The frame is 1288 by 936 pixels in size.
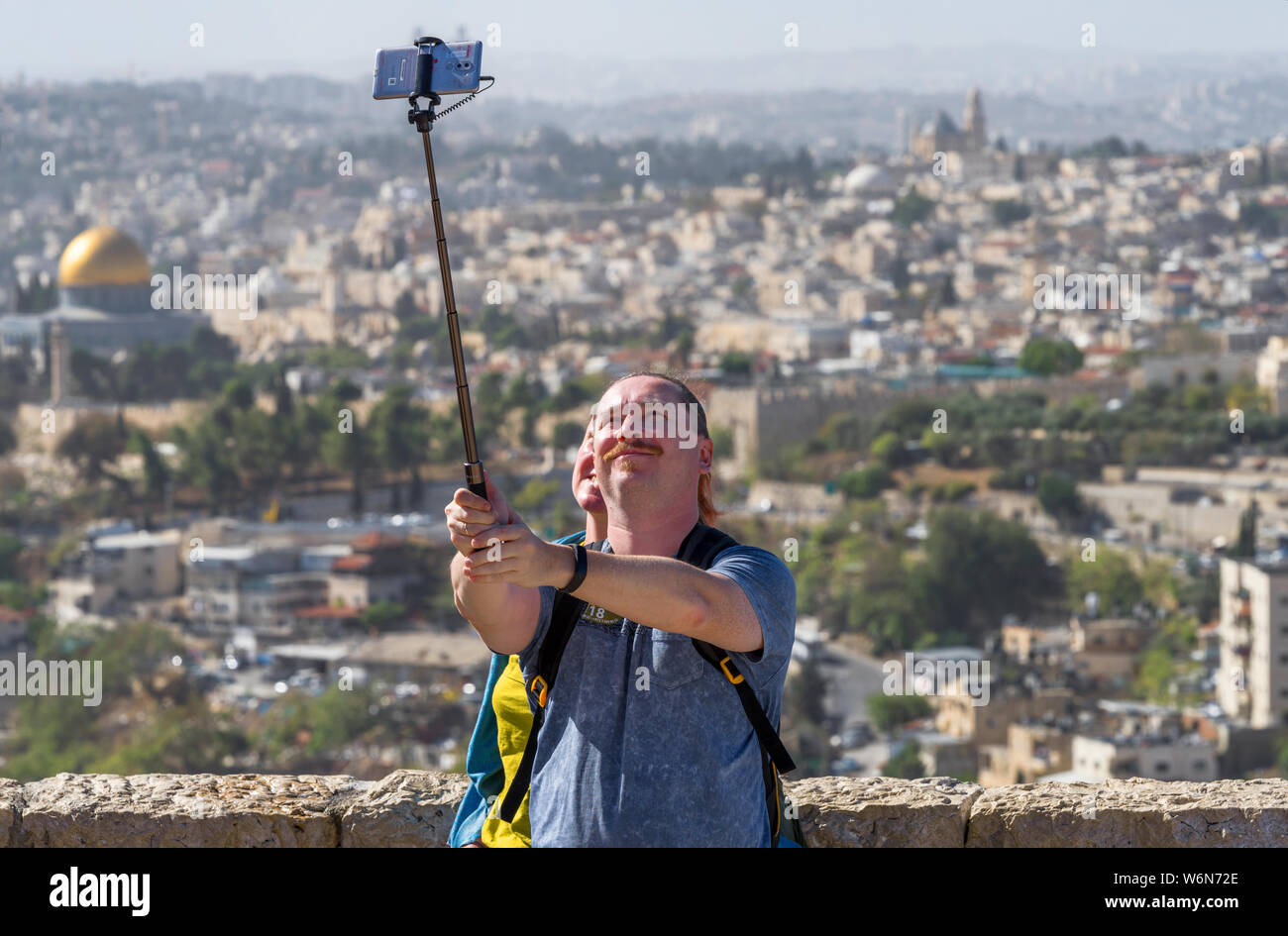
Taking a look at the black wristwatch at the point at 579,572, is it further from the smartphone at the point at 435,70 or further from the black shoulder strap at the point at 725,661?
the smartphone at the point at 435,70

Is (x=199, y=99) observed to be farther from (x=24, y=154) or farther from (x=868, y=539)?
(x=868, y=539)

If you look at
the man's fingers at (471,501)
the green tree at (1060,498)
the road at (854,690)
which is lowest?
the road at (854,690)

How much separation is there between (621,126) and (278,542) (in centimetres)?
5430

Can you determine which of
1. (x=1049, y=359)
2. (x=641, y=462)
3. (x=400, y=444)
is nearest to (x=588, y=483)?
(x=641, y=462)

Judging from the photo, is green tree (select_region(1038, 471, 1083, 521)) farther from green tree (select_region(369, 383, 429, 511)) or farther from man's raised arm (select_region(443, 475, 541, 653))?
man's raised arm (select_region(443, 475, 541, 653))

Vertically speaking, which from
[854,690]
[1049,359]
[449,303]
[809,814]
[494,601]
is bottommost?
[854,690]

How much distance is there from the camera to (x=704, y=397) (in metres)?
1.69

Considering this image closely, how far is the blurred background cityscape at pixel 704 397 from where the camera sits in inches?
738

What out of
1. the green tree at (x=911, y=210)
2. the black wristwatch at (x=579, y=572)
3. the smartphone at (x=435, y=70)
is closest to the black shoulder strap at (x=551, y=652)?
the black wristwatch at (x=579, y=572)

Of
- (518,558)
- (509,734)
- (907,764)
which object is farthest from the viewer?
(907,764)

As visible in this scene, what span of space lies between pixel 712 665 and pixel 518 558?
0.63ft

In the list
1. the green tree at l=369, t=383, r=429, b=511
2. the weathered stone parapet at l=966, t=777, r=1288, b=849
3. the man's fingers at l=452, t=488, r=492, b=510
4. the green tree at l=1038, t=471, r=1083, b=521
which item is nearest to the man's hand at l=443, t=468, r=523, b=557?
the man's fingers at l=452, t=488, r=492, b=510

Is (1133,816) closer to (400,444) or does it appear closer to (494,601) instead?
(494,601)

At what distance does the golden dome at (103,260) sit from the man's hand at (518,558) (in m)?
38.2
